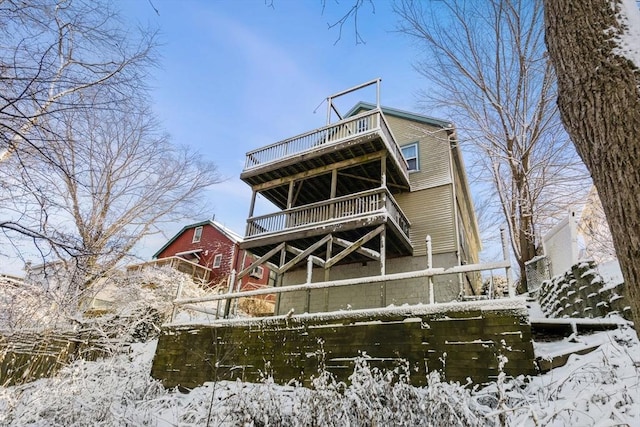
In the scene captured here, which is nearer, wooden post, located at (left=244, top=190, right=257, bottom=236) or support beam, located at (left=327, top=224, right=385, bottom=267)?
support beam, located at (left=327, top=224, right=385, bottom=267)

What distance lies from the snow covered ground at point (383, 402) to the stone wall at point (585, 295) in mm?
568

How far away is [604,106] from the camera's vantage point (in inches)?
65.9

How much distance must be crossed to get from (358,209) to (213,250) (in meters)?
15.3

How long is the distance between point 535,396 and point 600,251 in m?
8.36

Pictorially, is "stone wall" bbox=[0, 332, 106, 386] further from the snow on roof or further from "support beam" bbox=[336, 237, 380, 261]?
the snow on roof

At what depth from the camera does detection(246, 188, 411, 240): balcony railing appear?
9.92 m

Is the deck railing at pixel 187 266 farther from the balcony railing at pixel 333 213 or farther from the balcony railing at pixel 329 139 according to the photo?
the balcony railing at pixel 329 139

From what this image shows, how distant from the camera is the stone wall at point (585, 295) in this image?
5020mm

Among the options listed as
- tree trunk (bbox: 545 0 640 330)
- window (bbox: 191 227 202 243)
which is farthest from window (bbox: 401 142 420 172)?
window (bbox: 191 227 202 243)

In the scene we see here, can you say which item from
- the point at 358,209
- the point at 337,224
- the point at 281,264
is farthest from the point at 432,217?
the point at 281,264

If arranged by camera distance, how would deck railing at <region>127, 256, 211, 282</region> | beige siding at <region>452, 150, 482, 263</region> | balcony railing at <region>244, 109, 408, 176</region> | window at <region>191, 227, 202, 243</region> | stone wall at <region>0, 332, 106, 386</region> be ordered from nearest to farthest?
stone wall at <region>0, 332, 106, 386</region> < balcony railing at <region>244, 109, 408, 176</region> < beige siding at <region>452, 150, 482, 263</region> < deck railing at <region>127, 256, 211, 282</region> < window at <region>191, 227, 202, 243</region>

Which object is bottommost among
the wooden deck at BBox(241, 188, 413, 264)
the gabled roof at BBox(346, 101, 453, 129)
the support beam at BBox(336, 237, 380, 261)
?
the support beam at BBox(336, 237, 380, 261)

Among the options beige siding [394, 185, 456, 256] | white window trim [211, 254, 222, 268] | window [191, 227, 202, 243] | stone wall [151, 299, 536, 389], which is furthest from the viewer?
window [191, 227, 202, 243]

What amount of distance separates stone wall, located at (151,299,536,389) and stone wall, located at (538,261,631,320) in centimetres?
128
